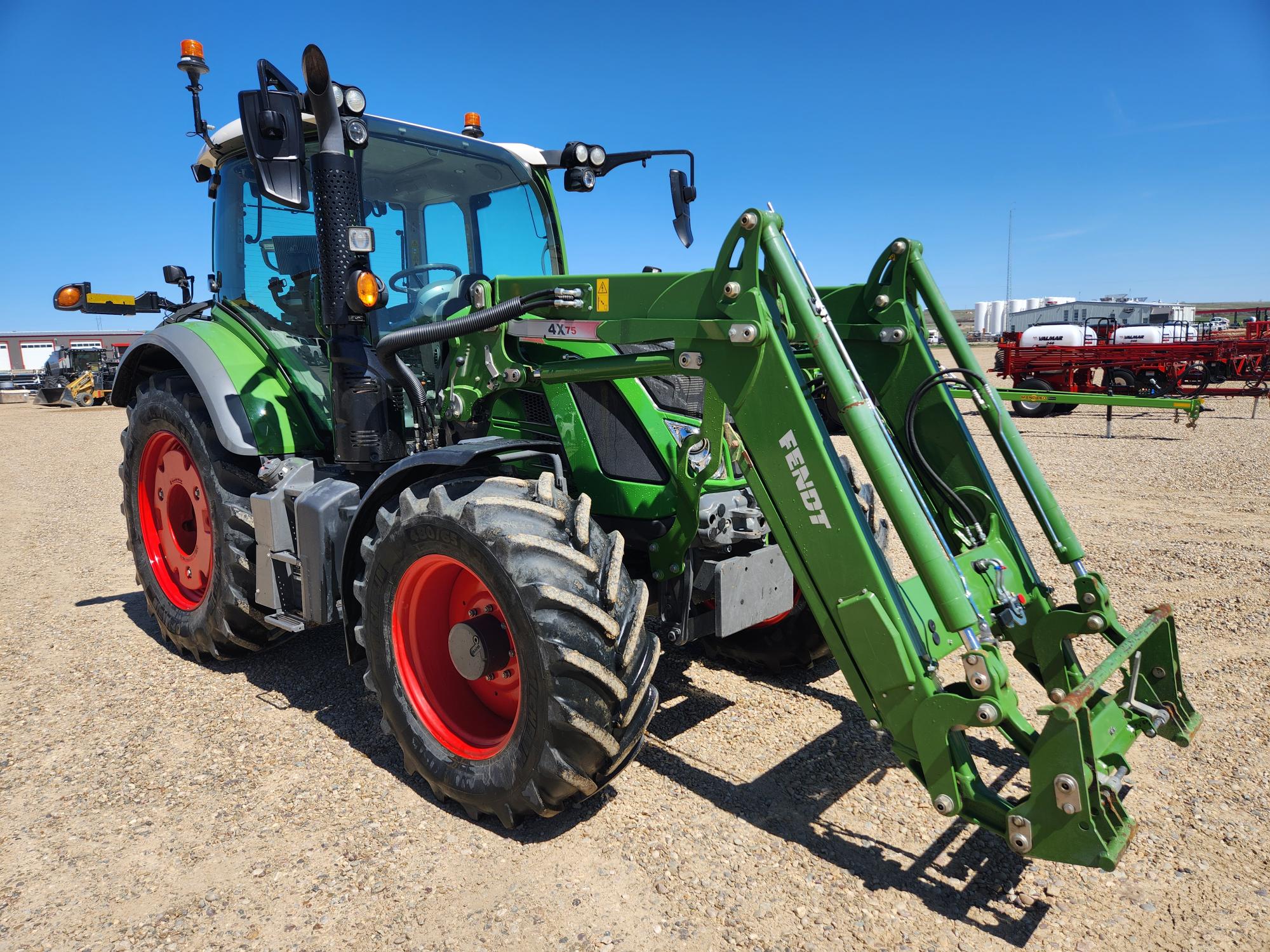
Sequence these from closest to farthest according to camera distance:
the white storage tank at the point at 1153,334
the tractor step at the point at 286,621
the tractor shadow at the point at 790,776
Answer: the tractor shadow at the point at 790,776 < the tractor step at the point at 286,621 < the white storage tank at the point at 1153,334

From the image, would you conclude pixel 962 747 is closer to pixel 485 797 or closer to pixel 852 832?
pixel 852 832

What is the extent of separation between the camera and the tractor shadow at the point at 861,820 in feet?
8.61

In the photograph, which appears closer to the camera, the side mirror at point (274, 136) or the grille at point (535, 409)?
the side mirror at point (274, 136)

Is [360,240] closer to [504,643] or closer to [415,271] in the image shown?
[415,271]

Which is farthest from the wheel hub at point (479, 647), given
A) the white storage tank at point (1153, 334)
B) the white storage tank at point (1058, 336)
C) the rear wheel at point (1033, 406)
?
the white storage tank at point (1153, 334)

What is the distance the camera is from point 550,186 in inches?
180

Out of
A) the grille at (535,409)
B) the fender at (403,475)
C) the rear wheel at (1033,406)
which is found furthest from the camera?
the rear wheel at (1033,406)

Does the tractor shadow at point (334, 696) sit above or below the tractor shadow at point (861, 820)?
above

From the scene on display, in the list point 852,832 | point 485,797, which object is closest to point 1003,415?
point 852,832

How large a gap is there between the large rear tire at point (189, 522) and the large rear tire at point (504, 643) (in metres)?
1.25

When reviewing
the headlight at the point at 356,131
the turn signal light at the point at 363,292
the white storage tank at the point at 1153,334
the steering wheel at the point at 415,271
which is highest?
the headlight at the point at 356,131

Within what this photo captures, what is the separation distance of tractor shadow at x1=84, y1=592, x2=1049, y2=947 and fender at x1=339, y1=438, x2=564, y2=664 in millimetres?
378

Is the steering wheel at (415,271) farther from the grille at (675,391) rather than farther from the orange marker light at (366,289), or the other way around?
the grille at (675,391)

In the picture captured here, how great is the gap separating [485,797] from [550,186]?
3.12 meters
